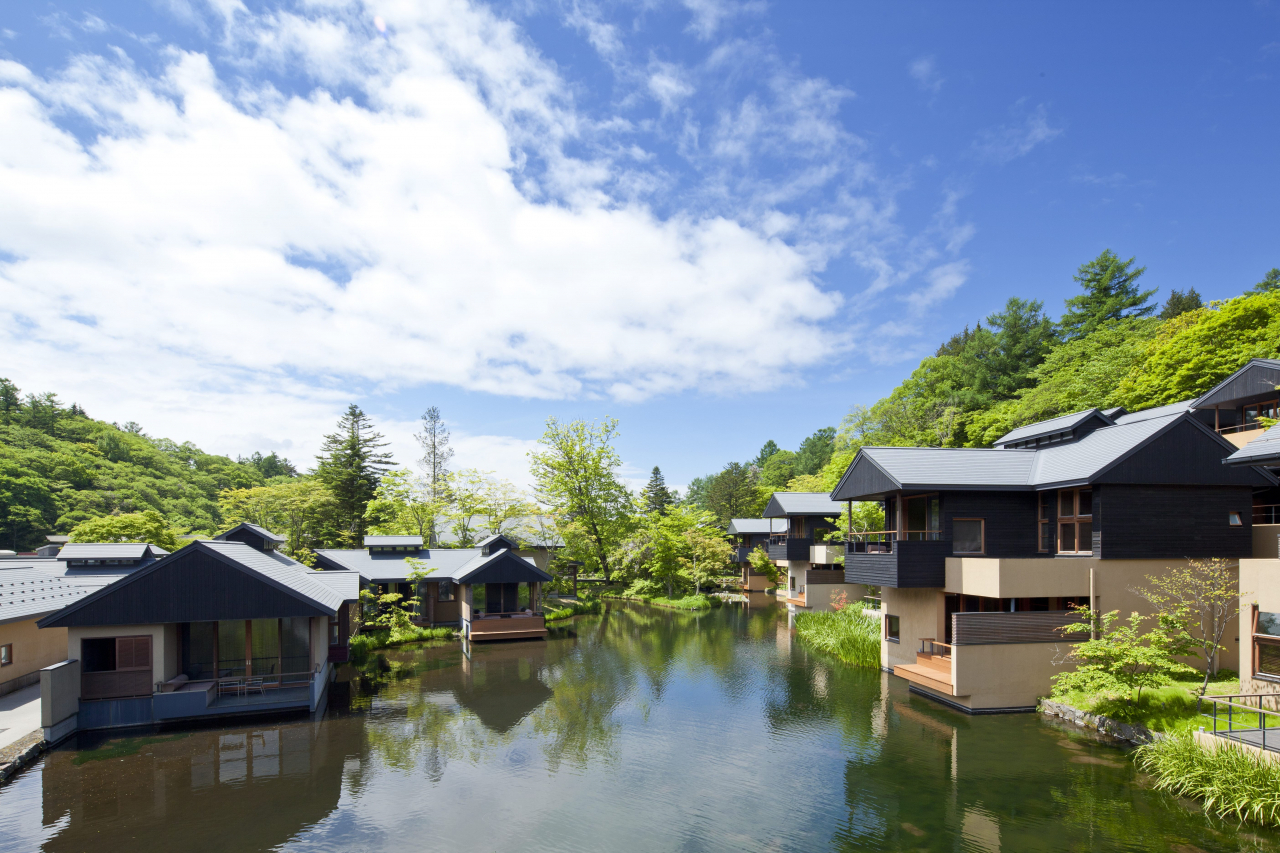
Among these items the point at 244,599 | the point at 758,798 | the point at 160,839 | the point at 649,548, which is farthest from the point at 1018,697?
the point at 649,548

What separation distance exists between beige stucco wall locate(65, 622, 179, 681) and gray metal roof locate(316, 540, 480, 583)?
11.5 metres

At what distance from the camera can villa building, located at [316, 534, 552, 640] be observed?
2791 centimetres

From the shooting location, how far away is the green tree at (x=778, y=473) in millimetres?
76625

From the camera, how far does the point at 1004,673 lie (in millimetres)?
16219

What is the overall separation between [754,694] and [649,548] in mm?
27924

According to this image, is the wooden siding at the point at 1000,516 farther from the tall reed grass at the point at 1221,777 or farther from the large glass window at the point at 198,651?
the large glass window at the point at 198,651

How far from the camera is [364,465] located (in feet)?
158

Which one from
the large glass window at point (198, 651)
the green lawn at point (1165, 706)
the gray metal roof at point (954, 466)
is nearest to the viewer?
the green lawn at point (1165, 706)

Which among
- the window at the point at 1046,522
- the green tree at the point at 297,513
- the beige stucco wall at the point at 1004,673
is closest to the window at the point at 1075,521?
the window at the point at 1046,522

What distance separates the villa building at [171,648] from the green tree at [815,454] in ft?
219

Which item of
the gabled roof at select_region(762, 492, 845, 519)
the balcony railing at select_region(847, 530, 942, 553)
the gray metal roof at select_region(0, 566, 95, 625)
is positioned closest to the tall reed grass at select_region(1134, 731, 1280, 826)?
the balcony railing at select_region(847, 530, 942, 553)

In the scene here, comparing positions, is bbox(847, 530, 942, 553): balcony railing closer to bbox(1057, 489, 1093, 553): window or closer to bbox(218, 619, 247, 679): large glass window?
bbox(1057, 489, 1093, 553): window

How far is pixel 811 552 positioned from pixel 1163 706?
72.4 ft

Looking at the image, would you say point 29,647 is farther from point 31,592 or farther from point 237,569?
point 237,569
